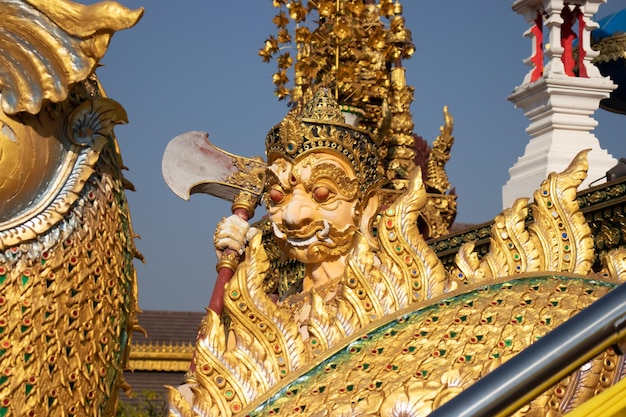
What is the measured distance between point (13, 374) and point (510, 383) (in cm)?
106

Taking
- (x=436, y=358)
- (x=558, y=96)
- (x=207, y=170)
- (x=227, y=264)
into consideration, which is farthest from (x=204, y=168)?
(x=558, y=96)

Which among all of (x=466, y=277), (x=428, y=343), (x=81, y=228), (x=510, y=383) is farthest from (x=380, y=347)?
(x=510, y=383)

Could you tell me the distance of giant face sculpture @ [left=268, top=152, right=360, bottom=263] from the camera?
3621 millimetres

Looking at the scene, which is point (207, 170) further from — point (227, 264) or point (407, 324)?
point (407, 324)

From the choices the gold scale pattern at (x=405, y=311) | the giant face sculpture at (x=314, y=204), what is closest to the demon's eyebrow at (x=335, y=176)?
the giant face sculpture at (x=314, y=204)

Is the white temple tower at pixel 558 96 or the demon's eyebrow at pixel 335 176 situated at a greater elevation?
the white temple tower at pixel 558 96

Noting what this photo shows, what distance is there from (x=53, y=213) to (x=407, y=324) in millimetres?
716

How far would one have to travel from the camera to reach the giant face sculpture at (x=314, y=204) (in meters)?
3.62

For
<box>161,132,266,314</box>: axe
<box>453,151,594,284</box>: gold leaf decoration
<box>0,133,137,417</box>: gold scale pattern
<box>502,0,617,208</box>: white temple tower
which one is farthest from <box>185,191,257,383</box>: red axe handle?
<box>502,0,617,208</box>: white temple tower

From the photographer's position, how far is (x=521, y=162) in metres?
7.25

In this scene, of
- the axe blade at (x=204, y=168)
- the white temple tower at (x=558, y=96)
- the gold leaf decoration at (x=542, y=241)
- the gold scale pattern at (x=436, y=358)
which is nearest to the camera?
the gold scale pattern at (x=436, y=358)

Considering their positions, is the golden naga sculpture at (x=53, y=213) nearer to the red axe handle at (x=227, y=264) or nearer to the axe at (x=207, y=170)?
the axe at (x=207, y=170)

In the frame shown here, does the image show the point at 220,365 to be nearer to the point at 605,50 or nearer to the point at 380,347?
the point at 380,347

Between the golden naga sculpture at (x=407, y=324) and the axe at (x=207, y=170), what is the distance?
4.58 feet
